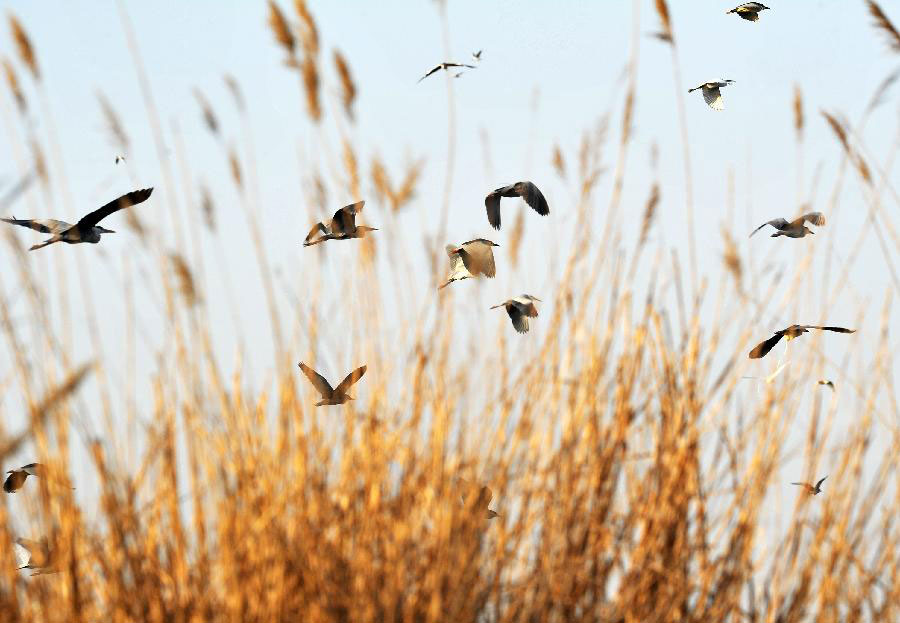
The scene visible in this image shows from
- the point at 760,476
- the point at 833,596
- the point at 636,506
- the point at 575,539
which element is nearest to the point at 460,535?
the point at 575,539

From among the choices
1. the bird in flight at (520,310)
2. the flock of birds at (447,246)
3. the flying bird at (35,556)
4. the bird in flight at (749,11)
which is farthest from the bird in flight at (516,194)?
the flying bird at (35,556)

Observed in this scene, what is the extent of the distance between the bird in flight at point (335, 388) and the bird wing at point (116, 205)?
0.33 meters

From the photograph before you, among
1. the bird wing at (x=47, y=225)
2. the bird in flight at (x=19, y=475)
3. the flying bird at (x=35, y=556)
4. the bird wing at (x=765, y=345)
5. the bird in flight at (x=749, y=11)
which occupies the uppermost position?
the bird in flight at (x=749, y=11)

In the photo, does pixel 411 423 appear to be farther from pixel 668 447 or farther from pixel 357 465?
pixel 668 447

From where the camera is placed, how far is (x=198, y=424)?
1.63 m

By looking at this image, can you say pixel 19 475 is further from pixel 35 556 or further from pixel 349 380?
pixel 349 380

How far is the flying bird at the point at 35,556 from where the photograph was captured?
1.45 m

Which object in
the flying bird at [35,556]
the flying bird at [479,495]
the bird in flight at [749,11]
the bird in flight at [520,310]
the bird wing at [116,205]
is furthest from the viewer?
the bird in flight at [749,11]

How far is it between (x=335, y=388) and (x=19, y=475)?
47 cm

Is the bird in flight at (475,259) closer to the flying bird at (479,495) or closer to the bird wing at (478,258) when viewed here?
the bird wing at (478,258)

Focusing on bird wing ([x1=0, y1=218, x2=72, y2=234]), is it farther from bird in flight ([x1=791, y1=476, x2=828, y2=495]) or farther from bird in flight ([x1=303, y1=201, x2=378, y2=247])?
bird in flight ([x1=791, y1=476, x2=828, y2=495])

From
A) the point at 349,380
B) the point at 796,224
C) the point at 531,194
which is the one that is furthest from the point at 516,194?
the point at 796,224

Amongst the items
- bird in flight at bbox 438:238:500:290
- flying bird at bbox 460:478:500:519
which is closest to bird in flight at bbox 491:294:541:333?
Result: bird in flight at bbox 438:238:500:290

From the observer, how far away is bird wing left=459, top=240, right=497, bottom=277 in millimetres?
1209
